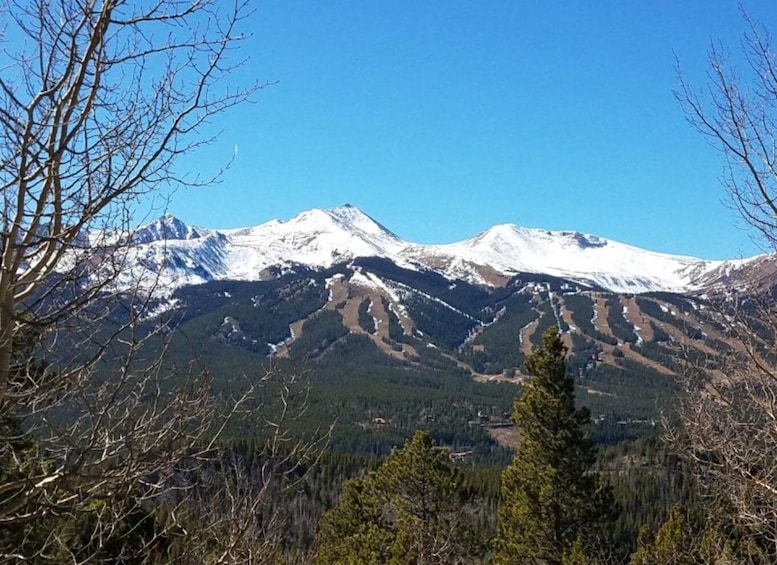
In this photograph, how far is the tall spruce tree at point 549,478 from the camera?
16.6 metres

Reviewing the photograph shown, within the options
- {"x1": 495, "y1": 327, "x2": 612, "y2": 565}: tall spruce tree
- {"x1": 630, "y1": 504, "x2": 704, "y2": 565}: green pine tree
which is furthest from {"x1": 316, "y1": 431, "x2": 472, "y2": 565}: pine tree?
{"x1": 630, "y1": 504, "x2": 704, "y2": 565}: green pine tree

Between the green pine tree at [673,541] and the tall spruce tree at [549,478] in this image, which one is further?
the green pine tree at [673,541]

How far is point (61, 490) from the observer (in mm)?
4078

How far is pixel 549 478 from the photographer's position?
16.6m

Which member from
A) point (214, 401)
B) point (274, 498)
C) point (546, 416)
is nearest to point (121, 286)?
point (214, 401)

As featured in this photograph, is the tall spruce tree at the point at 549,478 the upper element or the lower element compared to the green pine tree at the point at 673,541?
upper

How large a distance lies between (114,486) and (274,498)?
9.51ft

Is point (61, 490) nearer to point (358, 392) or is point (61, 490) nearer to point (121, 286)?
point (121, 286)

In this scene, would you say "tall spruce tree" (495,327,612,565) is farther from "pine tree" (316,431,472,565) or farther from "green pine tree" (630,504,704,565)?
"green pine tree" (630,504,704,565)

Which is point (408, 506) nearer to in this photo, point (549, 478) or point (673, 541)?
point (549, 478)

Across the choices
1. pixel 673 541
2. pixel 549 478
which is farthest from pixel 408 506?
pixel 673 541

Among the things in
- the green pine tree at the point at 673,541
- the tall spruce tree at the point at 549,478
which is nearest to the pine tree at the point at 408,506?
the tall spruce tree at the point at 549,478

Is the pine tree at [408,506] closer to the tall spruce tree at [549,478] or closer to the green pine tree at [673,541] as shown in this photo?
A: the tall spruce tree at [549,478]

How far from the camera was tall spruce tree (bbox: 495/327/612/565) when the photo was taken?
16.6 metres
